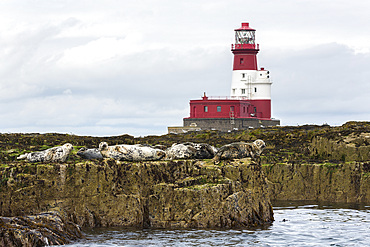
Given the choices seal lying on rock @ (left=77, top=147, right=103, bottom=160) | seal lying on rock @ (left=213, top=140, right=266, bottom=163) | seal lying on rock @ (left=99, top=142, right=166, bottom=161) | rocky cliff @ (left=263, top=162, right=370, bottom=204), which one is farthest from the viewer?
rocky cliff @ (left=263, top=162, right=370, bottom=204)

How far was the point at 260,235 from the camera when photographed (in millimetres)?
18250

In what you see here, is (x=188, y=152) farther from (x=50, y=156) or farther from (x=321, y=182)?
(x=321, y=182)

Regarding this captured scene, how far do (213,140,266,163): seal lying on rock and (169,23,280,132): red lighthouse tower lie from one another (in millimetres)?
46012

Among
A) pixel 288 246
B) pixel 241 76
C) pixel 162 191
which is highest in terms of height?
pixel 241 76

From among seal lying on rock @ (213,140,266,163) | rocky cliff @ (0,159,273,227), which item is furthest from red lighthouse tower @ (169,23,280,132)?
rocky cliff @ (0,159,273,227)

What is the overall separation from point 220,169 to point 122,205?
3.42 m

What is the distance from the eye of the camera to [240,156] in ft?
71.8

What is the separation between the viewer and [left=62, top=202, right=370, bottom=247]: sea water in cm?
1688

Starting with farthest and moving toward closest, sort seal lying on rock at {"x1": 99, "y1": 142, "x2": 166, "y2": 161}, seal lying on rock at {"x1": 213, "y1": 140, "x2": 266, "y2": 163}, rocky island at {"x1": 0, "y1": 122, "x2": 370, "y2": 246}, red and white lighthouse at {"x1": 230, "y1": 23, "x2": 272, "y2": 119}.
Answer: red and white lighthouse at {"x1": 230, "y1": 23, "x2": 272, "y2": 119} → seal lying on rock at {"x1": 213, "y1": 140, "x2": 266, "y2": 163} → seal lying on rock at {"x1": 99, "y1": 142, "x2": 166, "y2": 161} → rocky island at {"x1": 0, "y1": 122, "x2": 370, "y2": 246}

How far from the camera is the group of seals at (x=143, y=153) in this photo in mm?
20844

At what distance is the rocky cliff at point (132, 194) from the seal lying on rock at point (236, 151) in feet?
3.83

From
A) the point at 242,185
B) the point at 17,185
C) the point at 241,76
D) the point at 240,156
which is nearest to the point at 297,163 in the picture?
the point at 240,156

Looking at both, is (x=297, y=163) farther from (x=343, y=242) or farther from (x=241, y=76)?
(x=241, y=76)

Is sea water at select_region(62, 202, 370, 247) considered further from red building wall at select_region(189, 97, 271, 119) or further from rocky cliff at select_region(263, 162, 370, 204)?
red building wall at select_region(189, 97, 271, 119)
